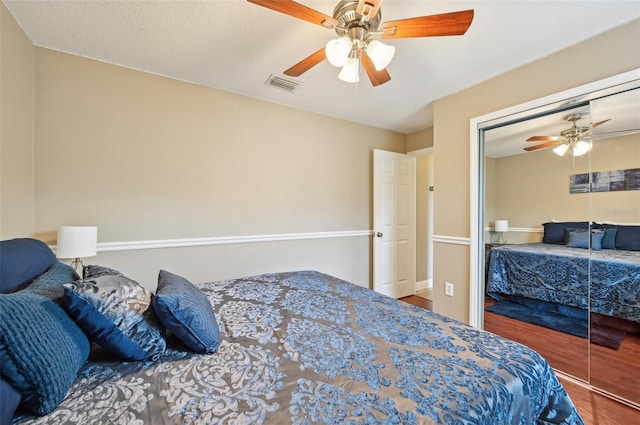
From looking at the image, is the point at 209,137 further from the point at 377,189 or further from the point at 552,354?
the point at 552,354

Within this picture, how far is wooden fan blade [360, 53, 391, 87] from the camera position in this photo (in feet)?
5.86

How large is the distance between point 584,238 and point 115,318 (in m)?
3.06

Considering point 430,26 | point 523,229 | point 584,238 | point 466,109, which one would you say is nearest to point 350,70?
point 430,26

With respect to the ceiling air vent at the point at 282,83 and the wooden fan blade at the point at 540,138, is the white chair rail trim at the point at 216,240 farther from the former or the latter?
the wooden fan blade at the point at 540,138

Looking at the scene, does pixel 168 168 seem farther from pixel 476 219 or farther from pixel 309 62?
pixel 476 219

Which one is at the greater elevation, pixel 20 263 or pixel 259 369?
pixel 20 263

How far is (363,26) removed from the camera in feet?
4.95

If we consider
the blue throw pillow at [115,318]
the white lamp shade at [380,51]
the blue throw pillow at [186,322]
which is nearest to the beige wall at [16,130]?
the blue throw pillow at [115,318]

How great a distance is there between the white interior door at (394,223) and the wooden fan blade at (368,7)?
2.47 meters

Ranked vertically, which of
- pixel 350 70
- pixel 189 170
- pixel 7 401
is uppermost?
pixel 350 70

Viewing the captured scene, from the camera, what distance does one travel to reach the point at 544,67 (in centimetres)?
219

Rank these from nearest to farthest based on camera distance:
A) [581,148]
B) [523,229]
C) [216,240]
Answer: [581,148]
[523,229]
[216,240]

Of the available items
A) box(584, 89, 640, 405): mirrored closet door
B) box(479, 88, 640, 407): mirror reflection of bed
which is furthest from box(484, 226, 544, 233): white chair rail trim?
box(584, 89, 640, 405): mirrored closet door

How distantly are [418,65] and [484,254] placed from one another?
1.89 metres
